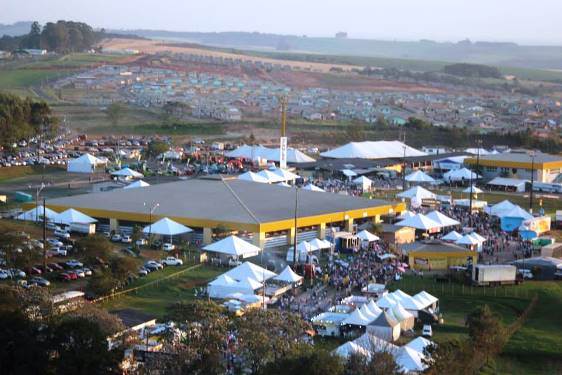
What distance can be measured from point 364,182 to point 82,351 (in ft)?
55.3

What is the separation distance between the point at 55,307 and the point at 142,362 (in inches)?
49.9

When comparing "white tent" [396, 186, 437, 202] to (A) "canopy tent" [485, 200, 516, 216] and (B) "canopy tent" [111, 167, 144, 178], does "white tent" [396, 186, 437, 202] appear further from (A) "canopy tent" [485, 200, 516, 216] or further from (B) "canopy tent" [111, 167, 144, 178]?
(B) "canopy tent" [111, 167, 144, 178]

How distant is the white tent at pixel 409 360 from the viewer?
10844mm

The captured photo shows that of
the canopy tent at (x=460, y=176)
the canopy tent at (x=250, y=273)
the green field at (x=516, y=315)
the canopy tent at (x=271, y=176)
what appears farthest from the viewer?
the canopy tent at (x=460, y=176)

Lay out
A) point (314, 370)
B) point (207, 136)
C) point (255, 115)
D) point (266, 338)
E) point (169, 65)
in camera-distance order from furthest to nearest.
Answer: point (169, 65) → point (255, 115) → point (207, 136) → point (266, 338) → point (314, 370)

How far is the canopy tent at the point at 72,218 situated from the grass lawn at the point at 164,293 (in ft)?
10.1

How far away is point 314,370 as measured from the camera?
903cm

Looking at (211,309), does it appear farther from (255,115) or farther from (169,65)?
(169,65)

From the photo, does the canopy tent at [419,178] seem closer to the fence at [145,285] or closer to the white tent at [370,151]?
the white tent at [370,151]

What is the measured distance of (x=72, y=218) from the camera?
61.3 ft

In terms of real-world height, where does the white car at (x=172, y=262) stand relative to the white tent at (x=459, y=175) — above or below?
above

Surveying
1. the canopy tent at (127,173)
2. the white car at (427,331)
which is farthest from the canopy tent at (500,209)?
the white car at (427,331)

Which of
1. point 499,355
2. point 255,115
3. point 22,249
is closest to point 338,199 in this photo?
point 22,249

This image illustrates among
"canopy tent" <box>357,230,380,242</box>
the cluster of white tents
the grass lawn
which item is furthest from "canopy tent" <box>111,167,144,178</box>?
the grass lawn
